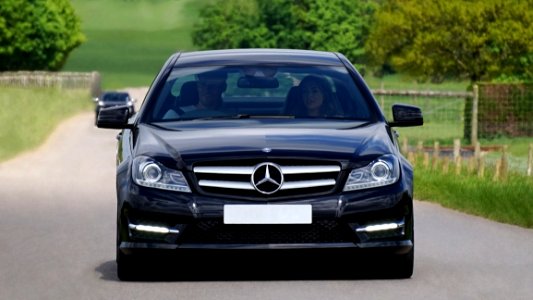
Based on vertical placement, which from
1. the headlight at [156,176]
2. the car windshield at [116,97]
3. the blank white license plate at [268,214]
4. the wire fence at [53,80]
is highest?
the headlight at [156,176]

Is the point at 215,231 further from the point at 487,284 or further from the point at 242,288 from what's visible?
the point at 487,284

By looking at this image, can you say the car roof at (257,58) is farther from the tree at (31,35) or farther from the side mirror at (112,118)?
the tree at (31,35)

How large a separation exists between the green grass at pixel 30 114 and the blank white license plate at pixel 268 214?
2182 centimetres

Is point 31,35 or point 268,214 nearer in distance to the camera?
point 268,214

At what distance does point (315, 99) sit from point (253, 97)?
556 millimetres

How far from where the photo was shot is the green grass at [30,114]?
3806 cm

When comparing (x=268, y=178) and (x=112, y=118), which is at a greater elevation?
(x=112, y=118)

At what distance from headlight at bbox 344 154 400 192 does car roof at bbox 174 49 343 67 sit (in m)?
1.68

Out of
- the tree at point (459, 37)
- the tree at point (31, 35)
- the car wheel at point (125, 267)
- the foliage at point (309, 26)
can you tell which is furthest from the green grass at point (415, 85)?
the car wheel at point (125, 267)

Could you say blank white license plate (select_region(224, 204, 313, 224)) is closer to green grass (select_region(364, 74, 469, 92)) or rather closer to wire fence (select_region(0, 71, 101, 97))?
wire fence (select_region(0, 71, 101, 97))

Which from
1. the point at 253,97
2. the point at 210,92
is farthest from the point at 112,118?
the point at 253,97

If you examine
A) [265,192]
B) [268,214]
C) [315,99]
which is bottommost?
[268,214]

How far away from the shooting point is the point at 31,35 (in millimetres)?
121812

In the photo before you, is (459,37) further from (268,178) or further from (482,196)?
(268,178)
